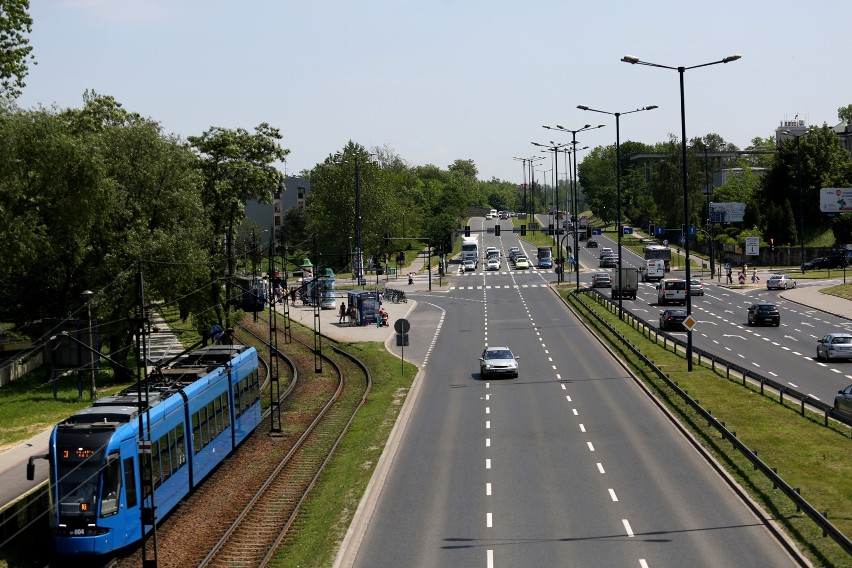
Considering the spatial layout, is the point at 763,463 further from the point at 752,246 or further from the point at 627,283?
the point at 752,246

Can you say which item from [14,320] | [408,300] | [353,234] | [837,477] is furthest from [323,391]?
[353,234]

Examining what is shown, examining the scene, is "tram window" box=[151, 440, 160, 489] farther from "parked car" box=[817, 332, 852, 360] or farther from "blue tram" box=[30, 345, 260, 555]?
"parked car" box=[817, 332, 852, 360]

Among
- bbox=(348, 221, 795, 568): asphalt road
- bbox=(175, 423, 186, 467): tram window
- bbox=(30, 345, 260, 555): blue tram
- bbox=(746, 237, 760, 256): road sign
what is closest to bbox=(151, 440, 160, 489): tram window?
bbox=(30, 345, 260, 555): blue tram

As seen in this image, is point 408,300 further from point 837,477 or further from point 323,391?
point 837,477

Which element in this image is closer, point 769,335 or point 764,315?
point 769,335

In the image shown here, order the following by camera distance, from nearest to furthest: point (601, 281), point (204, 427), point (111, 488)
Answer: point (111, 488)
point (204, 427)
point (601, 281)

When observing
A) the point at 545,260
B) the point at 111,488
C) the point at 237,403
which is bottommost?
the point at 237,403

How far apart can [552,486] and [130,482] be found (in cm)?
1135

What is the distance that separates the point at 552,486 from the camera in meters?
27.8

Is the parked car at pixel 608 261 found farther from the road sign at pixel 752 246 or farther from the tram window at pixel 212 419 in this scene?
the tram window at pixel 212 419

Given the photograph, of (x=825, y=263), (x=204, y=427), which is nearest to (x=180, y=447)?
(x=204, y=427)

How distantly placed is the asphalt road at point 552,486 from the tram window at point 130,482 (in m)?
5.52

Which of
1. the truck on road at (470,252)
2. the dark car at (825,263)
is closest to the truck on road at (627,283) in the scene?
the dark car at (825,263)

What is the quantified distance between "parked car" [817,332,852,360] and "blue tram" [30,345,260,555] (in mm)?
32959
